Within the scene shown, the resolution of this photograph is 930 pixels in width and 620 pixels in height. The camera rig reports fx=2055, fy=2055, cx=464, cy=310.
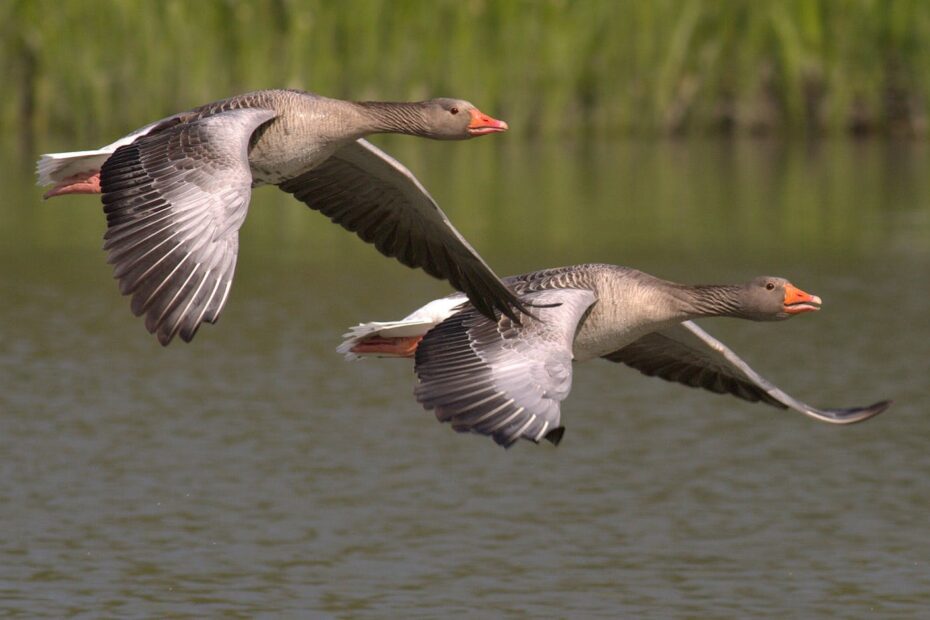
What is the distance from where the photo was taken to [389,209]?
13375 mm

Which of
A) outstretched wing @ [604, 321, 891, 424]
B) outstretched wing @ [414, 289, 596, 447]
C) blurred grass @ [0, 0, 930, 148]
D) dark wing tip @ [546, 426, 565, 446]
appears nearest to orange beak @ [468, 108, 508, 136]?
outstretched wing @ [414, 289, 596, 447]

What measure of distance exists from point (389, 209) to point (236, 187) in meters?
2.67

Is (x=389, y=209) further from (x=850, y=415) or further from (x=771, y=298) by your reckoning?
(x=850, y=415)

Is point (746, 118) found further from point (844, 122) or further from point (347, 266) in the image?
point (347, 266)

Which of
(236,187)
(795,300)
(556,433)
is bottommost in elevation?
(556,433)

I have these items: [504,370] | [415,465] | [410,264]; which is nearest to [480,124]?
[410,264]

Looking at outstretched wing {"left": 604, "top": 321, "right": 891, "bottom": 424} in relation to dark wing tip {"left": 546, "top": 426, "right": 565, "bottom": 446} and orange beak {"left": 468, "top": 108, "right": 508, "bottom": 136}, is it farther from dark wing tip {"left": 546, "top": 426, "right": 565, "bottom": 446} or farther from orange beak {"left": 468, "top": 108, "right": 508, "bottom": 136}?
dark wing tip {"left": 546, "top": 426, "right": 565, "bottom": 446}

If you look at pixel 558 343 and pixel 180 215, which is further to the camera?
pixel 558 343

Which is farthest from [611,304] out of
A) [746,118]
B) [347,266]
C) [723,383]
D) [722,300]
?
[746,118]

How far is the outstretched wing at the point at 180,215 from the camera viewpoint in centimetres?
1017

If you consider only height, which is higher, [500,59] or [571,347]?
[500,59]

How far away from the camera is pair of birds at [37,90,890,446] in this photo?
34.6 ft

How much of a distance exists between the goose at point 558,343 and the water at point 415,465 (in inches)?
50.8

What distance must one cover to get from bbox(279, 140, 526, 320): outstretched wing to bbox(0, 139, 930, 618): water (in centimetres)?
212
